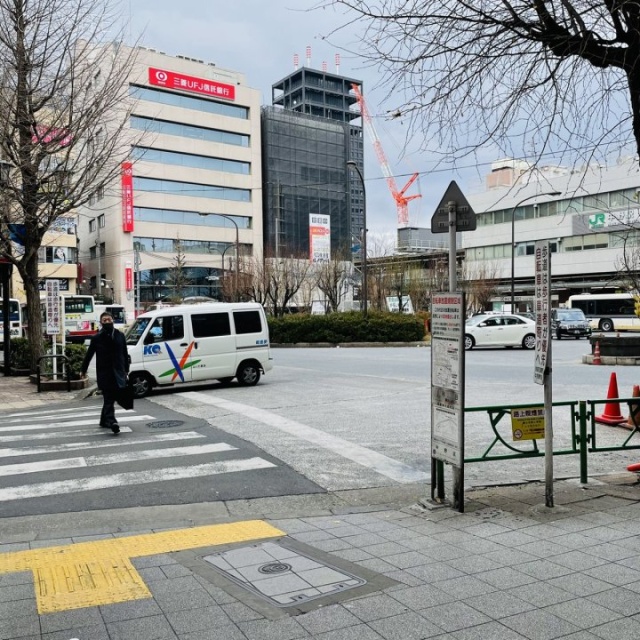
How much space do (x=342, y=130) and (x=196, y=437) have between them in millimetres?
89373

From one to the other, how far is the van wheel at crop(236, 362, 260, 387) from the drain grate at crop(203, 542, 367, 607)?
1147 cm

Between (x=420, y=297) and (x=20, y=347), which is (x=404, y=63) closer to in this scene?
(x=20, y=347)

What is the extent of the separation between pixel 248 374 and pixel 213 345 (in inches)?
48.9

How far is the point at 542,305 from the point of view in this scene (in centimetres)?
586

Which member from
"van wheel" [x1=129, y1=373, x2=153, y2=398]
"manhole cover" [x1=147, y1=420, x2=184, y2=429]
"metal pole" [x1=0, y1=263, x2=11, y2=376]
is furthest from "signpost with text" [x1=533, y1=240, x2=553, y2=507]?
"metal pole" [x1=0, y1=263, x2=11, y2=376]

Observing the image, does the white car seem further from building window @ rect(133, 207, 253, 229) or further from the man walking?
building window @ rect(133, 207, 253, 229)

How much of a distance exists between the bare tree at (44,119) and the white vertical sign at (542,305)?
13867mm

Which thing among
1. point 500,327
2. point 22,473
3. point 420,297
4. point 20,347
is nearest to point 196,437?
point 22,473

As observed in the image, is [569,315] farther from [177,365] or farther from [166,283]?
[166,283]

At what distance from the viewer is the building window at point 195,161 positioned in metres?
69.8

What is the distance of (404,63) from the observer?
258 inches

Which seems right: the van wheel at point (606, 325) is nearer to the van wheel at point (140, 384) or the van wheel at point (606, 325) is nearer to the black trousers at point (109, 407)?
the van wheel at point (140, 384)

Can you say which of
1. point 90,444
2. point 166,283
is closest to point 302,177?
point 166,283

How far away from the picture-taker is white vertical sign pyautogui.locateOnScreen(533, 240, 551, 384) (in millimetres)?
5805
